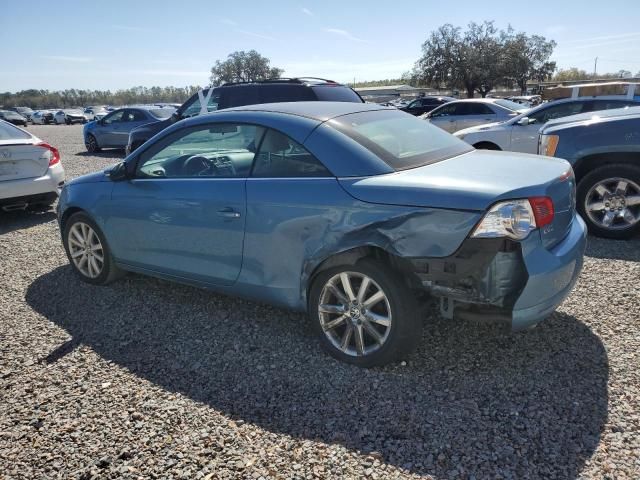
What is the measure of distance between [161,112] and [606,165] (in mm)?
12823

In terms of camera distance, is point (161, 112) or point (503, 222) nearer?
point (503, 222)

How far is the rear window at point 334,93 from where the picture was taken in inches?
332

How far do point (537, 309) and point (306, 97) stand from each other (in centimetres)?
644

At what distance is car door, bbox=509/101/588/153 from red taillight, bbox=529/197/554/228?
6.94 metres

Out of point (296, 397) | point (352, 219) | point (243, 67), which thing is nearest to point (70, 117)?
point (243, 67)

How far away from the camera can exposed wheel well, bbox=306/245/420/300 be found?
2.91m

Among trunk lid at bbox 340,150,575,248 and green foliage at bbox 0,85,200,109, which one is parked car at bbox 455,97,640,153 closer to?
trunk lid at bbox 340,150,575,248

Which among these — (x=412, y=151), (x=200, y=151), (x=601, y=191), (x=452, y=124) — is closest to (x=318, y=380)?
(x=412, y=151)

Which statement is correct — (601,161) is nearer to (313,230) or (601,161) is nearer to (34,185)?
(313,230)

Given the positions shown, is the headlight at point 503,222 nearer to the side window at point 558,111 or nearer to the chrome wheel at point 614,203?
the chrome wheel at point 614,203

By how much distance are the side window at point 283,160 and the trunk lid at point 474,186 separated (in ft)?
0.93

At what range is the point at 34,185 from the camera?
7070mm

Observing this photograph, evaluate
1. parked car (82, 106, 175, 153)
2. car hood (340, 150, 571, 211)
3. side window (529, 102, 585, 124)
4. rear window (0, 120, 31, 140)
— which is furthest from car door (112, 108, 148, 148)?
car hood (340, 150, 571, 211)

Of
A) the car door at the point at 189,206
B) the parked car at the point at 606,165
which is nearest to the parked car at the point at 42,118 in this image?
the car door at the point at 189,206
